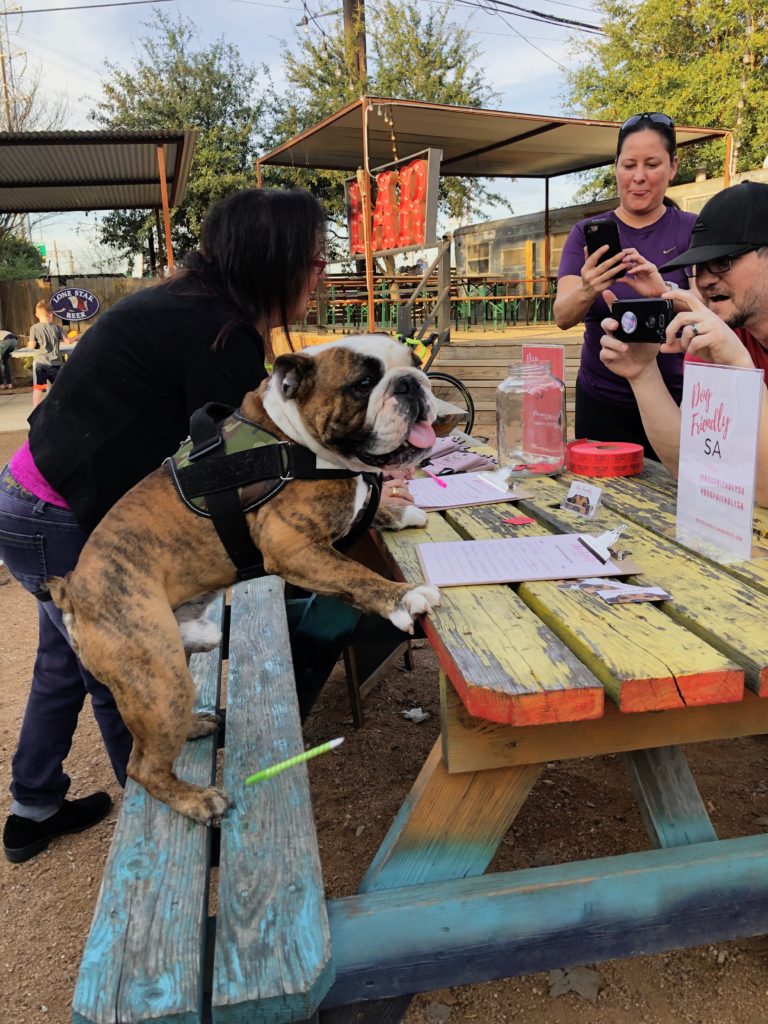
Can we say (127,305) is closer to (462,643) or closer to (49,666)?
(49,666)

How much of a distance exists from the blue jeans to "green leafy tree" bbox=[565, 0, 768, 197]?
74.9 ft

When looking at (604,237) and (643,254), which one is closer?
(604,237)

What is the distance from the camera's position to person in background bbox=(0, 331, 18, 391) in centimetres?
1725

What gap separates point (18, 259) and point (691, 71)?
24200 mm

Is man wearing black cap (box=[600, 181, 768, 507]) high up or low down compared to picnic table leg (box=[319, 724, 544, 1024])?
up

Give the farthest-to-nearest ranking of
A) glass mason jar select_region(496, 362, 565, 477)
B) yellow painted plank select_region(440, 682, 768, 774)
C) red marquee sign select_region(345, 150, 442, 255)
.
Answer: red marquee sign select_region(345, 150, 442, 255), glass mason jar select_region(496, 362, 565, 477), yellow painted plank select_region(440, 682, 768, 774)

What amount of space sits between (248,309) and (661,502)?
1.37m

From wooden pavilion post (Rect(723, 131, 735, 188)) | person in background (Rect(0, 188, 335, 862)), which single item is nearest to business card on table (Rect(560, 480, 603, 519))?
person in background (Rect(0, 188, 335, 862))

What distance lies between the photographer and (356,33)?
2216 centimetres

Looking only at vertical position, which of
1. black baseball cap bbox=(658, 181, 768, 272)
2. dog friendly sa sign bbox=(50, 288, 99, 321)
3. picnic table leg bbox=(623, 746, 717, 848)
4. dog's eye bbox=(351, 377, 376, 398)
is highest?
dog friendly sa sign bbox=(50, 288, 99, 321)

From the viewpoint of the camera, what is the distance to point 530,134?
11.3 m

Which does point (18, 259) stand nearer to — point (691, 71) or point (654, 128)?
point (691, 71)

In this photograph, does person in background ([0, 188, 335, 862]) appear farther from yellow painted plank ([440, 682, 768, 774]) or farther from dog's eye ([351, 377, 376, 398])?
yellow painted plank ([440, 682, 768, 774])

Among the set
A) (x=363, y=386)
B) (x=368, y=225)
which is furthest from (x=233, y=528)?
(x=368, y=225)
